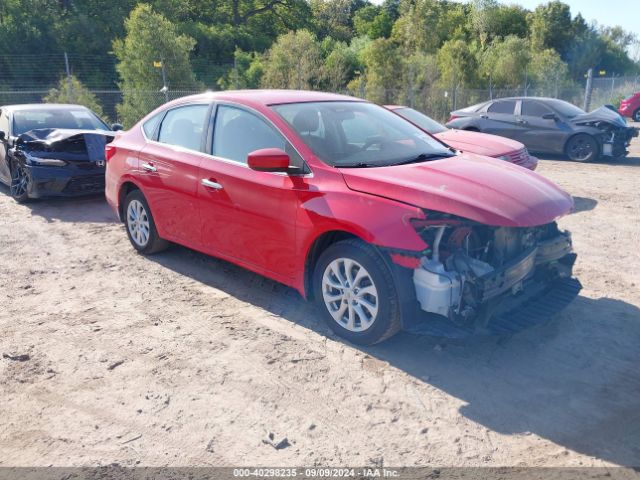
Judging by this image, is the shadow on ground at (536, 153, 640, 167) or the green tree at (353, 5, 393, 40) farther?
the green tree at (353, 5, 393, 40)

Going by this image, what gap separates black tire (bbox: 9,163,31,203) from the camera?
27.2 feet

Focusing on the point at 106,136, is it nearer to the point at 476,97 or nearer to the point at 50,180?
the point at 50,180

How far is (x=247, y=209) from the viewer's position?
4.37 metres

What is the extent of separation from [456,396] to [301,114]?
2462 mm

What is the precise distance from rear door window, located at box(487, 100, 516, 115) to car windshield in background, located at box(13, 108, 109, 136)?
8.92 meters

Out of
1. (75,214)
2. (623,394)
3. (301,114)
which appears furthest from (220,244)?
(75,214)

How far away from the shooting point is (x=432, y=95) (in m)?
22.6

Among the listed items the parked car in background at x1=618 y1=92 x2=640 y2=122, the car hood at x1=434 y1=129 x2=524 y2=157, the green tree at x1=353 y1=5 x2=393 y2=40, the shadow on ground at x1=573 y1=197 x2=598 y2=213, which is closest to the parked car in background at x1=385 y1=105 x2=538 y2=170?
the car hood at x1=434 y1=129 x2=524 y2=157

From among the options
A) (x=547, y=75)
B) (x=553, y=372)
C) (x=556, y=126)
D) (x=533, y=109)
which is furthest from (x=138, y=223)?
(x=547, y=75)

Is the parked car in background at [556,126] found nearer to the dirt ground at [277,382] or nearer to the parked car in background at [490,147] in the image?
the parked car in background at [490,147]

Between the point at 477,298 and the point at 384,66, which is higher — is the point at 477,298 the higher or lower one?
the lower one

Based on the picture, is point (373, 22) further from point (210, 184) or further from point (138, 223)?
point (210, 184)

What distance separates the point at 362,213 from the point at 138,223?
315 centimetres

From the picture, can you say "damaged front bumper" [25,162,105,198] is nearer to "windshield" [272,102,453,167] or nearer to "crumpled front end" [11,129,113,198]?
"crumpled front end" [11,129,113,198]
